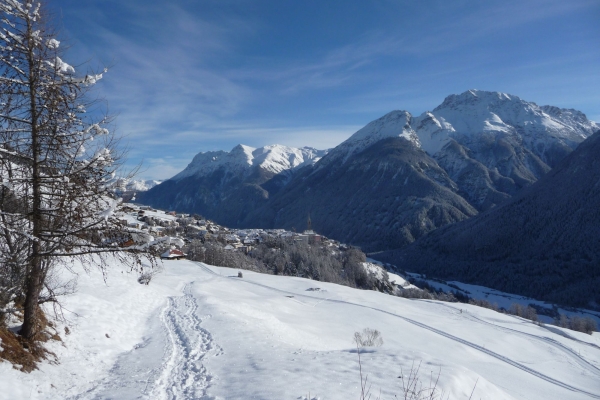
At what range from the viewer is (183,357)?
1060 centimetres

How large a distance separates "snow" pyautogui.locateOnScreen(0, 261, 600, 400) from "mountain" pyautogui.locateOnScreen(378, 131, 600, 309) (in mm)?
75970

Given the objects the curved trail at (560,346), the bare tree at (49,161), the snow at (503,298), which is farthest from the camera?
the snow at (503,298)

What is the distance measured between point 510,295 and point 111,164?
354 feet

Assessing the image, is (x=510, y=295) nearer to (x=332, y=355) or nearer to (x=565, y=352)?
(x=565, y=352)

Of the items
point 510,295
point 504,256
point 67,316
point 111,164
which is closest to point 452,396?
point 111,164

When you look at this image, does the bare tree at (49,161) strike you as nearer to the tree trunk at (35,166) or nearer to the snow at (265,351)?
the tree trunk at (35,166)

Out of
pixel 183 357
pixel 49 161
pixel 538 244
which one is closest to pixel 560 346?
pixel 183 357

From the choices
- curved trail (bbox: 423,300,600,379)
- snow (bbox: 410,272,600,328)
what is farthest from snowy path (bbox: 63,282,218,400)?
snow (bbox: 410,272,600,328)

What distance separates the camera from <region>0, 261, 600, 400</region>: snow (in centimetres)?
785

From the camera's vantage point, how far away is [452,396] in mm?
7883

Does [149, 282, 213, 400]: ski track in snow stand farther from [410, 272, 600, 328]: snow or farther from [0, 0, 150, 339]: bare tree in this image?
[410, 272, 600, 328]: snow

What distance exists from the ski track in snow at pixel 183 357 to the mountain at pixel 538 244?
99.5m

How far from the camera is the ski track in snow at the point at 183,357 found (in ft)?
25.8

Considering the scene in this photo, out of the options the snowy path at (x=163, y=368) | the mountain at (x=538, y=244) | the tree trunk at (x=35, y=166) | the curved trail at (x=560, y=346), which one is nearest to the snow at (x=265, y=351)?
the snowy path at (x=163, y=368)
